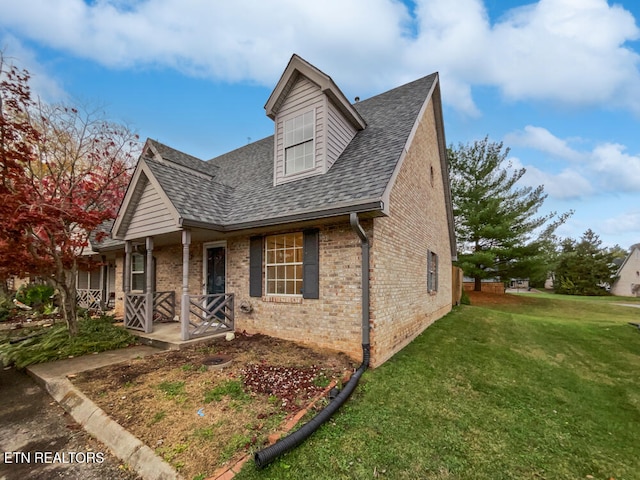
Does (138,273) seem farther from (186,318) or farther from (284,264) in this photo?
(284,264)

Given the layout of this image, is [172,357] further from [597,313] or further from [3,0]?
[597,313]

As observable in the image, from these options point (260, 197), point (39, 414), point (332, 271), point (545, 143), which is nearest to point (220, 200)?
point (260, 197)

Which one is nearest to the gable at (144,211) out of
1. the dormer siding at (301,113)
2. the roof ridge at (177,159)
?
the roof ridge at (177,159)

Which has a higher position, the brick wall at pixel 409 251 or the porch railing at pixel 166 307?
the brick wall at pixel 409 251

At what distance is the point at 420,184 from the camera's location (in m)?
8.32

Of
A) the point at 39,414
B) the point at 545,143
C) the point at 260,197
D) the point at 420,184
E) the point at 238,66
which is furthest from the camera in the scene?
the point at 545,143

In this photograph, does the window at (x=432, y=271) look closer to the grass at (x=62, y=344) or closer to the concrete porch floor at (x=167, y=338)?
the concrete porch floor at (x=167, y=338)

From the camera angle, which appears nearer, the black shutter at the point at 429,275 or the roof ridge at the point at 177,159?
the black shutter at the point at 429,275

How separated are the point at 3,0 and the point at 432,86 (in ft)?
36.0

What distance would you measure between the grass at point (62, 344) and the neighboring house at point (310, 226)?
2.17 feet

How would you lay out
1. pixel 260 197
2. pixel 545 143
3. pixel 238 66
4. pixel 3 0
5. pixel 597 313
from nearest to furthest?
1. pixel 3 0
2. pixel 260 197
3. pixel 238 66
4. pixel 597 313
5. pixel 545 143

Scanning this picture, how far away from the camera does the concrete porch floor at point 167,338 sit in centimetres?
624

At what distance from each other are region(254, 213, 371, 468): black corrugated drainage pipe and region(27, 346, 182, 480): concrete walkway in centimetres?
82

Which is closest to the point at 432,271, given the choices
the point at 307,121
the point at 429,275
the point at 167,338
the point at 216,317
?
the point at 429,275
